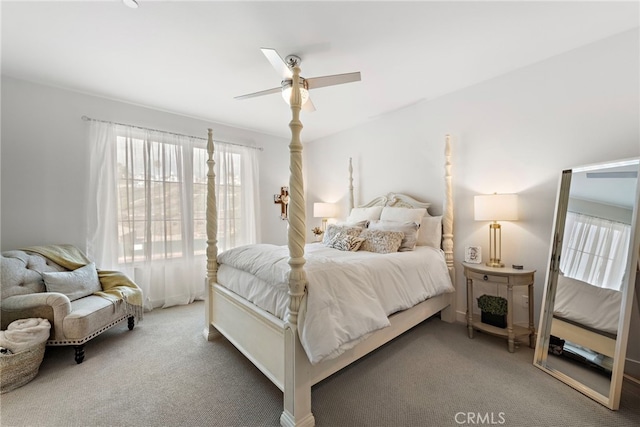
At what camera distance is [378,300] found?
1796mm

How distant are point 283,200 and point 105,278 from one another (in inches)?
104

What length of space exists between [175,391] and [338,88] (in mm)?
3086

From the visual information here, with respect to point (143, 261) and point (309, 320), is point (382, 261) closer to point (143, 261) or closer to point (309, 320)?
point (309, 320)

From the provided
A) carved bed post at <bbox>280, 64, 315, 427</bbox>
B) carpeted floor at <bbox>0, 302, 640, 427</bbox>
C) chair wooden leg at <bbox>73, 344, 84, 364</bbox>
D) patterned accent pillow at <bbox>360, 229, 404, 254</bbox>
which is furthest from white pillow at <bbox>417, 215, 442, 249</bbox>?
chair wooden leg at <bbox>73, 344, 84, 364</bbox>

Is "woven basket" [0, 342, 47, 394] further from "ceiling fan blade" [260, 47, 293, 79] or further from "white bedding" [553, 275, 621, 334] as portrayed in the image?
"white bedding" [553, 275, 621, 334]

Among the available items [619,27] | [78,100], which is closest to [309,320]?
[619,27]

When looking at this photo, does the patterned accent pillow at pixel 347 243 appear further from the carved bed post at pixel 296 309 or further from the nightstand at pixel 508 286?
the carved bed post at pixel 296 309

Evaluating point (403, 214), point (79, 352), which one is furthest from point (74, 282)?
point (403, 214)

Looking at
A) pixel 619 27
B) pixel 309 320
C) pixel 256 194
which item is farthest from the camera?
pixel 256 194

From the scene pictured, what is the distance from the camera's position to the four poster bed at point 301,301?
4.69 feet

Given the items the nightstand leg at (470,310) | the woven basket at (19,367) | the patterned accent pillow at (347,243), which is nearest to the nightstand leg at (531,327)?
the nightstand leg at (470,310)

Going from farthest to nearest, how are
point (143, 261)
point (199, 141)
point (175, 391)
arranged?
point (199, 141)
point (143, 261)
point (175, 391)

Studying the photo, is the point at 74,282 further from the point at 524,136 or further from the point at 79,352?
the point at 524,136

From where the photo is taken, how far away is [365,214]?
3475mm
